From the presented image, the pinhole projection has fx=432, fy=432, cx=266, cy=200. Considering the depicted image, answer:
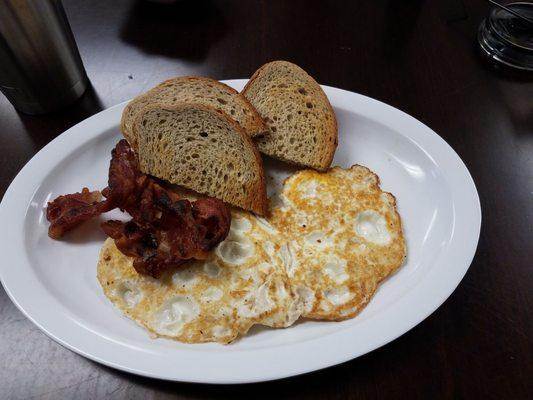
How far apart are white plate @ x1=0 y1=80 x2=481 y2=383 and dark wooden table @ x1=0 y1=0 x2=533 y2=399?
0.39ft

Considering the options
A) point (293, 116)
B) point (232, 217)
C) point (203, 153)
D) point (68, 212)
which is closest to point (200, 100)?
point (203, 153)

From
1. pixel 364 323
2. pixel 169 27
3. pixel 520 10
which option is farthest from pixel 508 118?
pixel 169 27

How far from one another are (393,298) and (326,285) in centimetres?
21

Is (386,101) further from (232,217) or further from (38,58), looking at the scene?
(38,58)

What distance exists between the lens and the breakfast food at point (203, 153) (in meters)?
1.47

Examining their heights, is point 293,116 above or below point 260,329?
above

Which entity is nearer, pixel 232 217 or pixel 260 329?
pixel 260 329

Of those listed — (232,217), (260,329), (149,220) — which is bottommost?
(260,329)

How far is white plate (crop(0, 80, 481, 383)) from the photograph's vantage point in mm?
1154

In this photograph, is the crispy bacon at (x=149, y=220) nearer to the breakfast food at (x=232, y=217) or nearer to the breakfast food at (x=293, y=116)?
the breakfast food at (x=232, y=217)

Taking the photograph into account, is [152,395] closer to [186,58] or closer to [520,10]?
[186,58]

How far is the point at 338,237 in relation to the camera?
1416 millimetres

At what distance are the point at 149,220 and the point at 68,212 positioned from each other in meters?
0.32

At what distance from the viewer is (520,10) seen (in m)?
2.34
